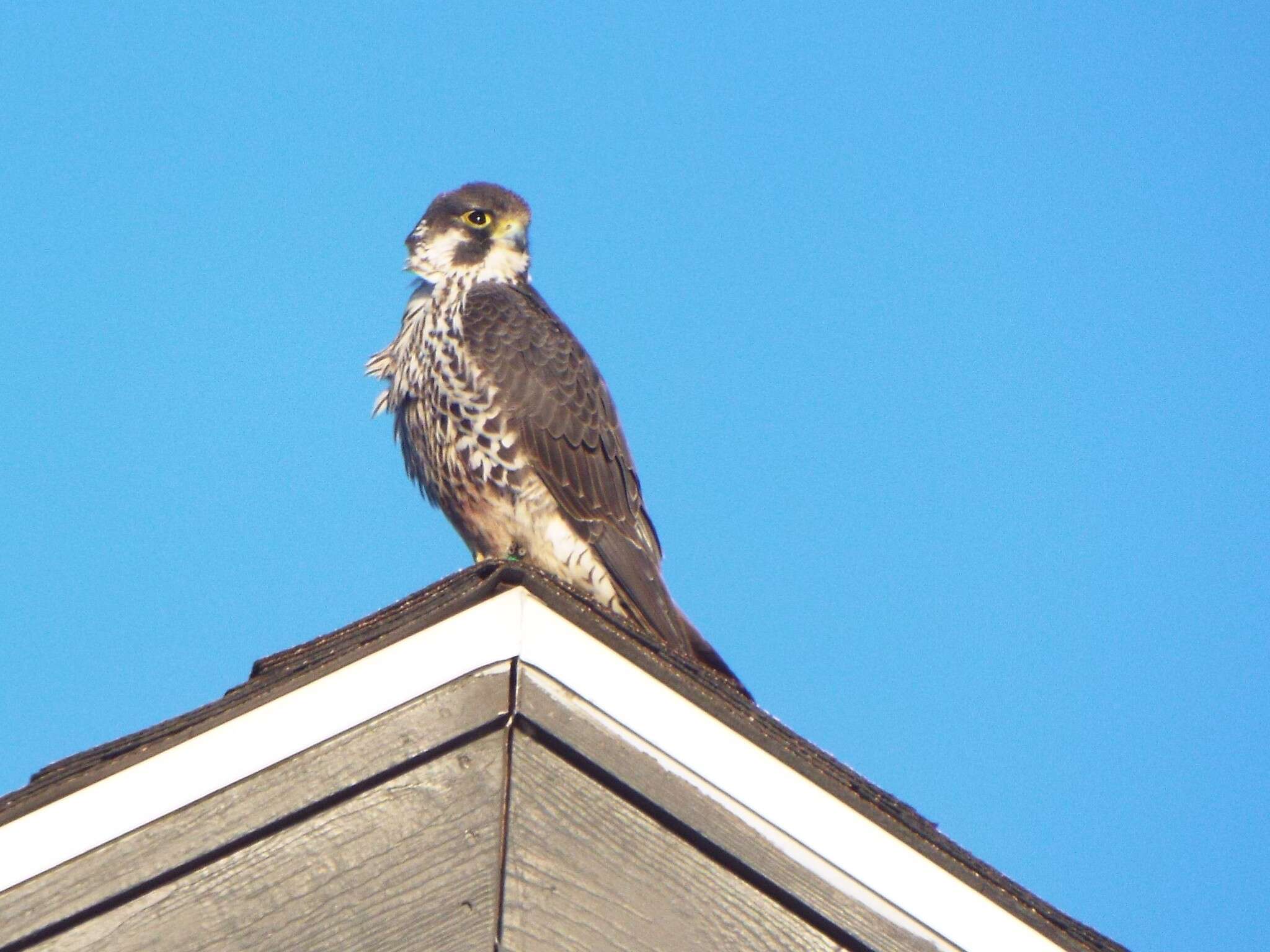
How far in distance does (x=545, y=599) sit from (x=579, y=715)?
7.1 inches

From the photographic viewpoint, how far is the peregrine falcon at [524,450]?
4.77m

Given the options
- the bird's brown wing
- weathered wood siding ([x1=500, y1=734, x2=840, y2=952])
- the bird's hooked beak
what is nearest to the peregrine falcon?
the bird's brown wing

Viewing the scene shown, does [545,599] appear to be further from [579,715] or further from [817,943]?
[817,943]

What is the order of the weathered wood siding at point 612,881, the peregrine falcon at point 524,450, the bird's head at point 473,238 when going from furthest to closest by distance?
the bird's head at point 473,238
the peregrine falcon at point 524,450
the weathered wood siding at point 612,881

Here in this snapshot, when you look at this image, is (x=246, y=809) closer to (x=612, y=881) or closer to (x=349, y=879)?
(x=349, y=879)

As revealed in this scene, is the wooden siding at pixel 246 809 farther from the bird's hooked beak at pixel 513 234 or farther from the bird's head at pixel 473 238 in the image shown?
the bird's hooked beak at pixel 513 234

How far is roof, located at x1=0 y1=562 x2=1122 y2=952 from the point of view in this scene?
2416mm

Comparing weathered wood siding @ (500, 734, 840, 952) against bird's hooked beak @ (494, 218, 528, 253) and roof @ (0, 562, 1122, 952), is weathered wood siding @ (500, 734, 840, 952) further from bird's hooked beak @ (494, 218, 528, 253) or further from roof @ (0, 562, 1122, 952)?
bird's hooked beak @ (494, 218, 528, 253)

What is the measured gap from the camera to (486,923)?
2.26m

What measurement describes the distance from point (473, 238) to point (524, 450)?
122 cm

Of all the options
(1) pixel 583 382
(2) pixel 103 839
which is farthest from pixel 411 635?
(1) pixel 583 382

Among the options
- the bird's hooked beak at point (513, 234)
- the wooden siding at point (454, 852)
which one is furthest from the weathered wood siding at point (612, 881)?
the bird's hooked beak at point (513, 234)

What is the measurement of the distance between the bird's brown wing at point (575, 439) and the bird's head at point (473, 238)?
50 cm

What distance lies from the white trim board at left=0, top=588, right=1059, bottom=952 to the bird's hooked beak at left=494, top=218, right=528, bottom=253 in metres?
3.48
